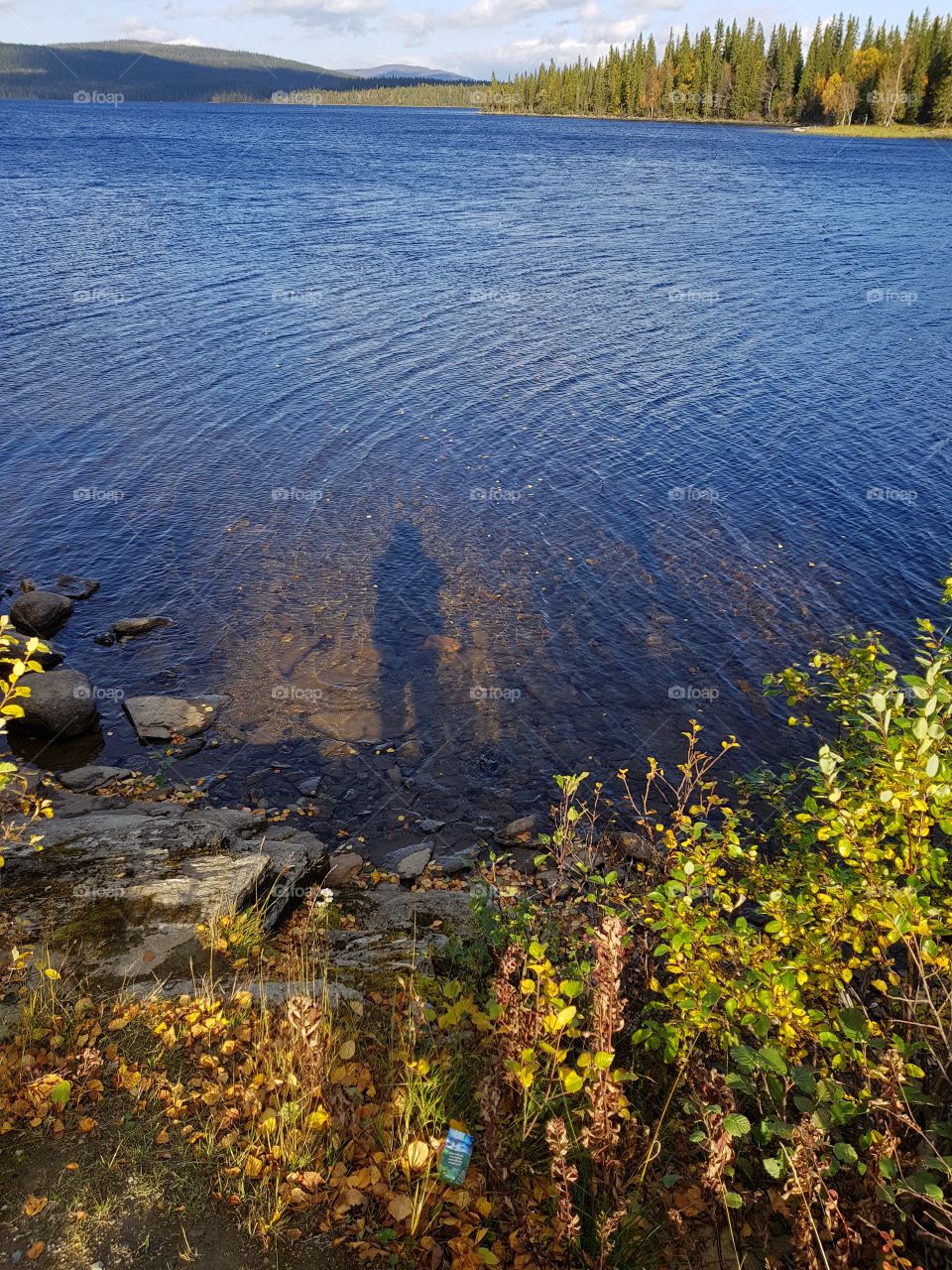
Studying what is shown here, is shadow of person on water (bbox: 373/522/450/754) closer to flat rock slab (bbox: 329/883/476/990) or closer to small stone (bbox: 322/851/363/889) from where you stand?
small stone (bbox: 322/851/363/889)

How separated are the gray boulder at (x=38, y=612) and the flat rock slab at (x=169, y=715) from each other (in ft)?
10.6

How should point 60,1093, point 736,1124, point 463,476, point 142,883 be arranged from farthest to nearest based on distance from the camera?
point 463,476, point 142,883, point 60,1093, point 736,1124

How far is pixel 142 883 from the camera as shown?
8805 millimetres

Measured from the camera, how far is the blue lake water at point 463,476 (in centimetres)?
1521

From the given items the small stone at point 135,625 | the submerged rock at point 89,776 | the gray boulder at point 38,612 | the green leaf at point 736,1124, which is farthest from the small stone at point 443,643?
the green leaf at point 736,1124

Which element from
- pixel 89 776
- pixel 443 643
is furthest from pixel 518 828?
pixel 89 776

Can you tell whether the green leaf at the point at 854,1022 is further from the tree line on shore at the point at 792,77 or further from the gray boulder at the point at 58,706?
the tree line on shore at the point at 792,77

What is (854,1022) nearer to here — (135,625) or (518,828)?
(518,828)

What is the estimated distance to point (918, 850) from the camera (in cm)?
534

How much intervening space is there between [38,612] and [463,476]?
11.9 meters

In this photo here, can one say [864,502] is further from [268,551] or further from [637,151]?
[637,151]

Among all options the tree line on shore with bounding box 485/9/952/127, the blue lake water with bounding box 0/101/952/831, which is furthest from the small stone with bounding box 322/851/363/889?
the tree line on shore with bounding box 485/9/952/127

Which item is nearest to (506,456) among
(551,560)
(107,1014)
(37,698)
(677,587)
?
(551,560)

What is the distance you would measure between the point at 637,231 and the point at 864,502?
137ft
